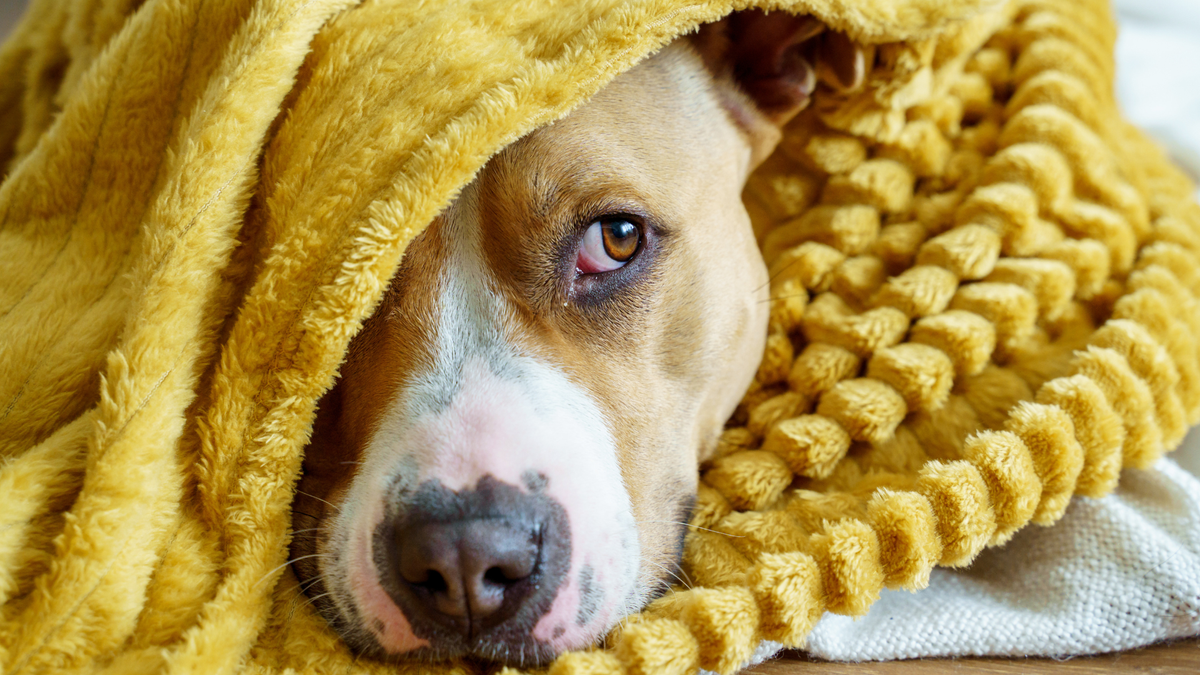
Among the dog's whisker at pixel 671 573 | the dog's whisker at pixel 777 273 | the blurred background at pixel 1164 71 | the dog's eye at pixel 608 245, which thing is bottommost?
the dog's whisker at pixel 671 573

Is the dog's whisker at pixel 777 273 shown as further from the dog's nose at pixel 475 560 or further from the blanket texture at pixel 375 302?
the dog's nose at pixel 475 560

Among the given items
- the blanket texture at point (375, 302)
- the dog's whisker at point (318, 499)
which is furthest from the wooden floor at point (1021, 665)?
the dog's whisker at point (318, 499)

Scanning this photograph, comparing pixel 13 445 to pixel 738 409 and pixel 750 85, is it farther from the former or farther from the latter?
pixel 750 85

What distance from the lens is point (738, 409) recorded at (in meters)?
1.85

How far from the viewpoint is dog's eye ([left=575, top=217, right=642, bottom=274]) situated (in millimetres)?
1537

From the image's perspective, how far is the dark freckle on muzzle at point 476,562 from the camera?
1205mm

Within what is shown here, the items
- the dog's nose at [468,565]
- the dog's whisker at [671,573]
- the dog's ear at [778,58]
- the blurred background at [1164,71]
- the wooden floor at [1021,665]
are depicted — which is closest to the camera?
the dog's nose at [468,565]

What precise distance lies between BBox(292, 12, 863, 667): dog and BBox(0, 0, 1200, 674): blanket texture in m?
0.08

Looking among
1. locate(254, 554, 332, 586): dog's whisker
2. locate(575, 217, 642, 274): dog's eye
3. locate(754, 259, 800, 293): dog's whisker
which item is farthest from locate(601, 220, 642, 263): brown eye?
locate(254, 554, 332, 586): dog's whisker

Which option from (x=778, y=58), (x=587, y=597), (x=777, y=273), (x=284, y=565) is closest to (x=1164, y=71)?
(x=778, y=58)

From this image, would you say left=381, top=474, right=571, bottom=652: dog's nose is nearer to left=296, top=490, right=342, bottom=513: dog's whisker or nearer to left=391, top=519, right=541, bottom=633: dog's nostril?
left=391, top=519, right=541, bottom=633: dog's nostril

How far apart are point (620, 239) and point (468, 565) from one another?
65 centimetres

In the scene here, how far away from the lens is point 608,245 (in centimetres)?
156

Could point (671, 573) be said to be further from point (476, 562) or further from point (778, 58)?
point (778, 58)
